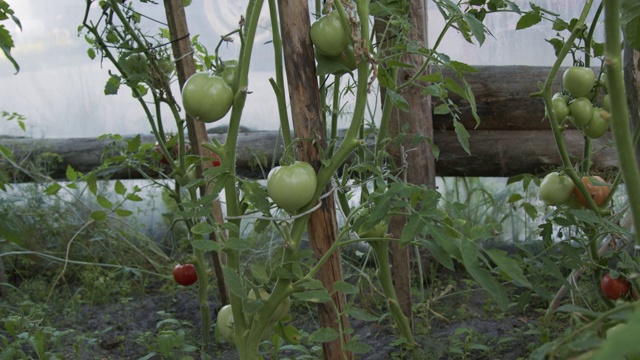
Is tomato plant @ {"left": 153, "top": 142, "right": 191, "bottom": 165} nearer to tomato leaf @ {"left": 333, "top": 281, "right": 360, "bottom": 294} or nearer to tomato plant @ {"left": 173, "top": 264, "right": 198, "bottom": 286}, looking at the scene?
tomato plant @ {"left": 173, "top": 264, "right": 198, "bottom": 286}

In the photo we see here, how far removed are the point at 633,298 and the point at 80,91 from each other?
126 inches

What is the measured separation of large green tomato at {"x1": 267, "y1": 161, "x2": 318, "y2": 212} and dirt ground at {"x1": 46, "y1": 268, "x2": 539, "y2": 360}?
0.63 meters

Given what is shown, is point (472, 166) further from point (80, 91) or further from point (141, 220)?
point (80, 91)

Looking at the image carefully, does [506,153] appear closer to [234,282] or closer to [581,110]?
[581,110]

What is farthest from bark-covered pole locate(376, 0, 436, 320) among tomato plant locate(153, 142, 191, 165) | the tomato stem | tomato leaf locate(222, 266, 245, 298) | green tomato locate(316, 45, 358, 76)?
the tomato stem

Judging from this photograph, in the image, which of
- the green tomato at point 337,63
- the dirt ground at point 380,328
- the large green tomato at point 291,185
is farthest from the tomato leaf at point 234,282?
the dirt ground at point 380,328

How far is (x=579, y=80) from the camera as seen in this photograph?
1.47 m

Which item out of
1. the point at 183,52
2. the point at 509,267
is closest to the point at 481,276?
the point at 509,267

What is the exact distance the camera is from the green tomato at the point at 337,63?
125cm

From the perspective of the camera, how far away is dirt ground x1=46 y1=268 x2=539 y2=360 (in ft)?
6.32

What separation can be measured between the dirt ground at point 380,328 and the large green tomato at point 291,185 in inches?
24.9

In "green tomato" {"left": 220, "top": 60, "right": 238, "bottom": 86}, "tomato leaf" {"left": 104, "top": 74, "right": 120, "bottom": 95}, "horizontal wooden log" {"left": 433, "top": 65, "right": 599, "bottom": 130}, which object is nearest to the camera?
"green tomato" {"left": 220, "top": 60, "right": 238, "bottom": 86}

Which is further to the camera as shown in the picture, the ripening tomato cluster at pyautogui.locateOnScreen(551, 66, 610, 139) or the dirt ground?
the dirt ground

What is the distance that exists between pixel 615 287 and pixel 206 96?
96cm
